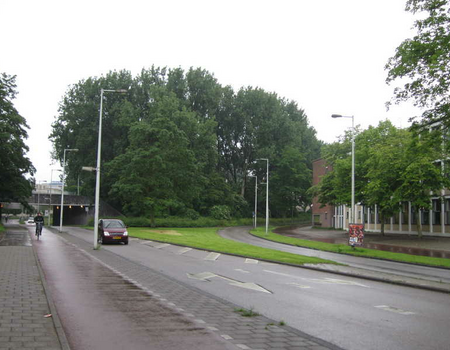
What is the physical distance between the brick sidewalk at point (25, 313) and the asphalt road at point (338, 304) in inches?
143

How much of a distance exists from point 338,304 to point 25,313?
5.86 meters

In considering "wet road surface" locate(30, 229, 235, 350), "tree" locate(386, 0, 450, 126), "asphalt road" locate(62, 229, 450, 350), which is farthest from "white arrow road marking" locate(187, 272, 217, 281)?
"tree" locate(386, 0, 450, 126)

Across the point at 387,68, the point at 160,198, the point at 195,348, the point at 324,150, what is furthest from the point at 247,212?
the point at 195,348

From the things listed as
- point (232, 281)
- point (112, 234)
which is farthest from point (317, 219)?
point (232, 281)

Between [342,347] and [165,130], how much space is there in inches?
2036

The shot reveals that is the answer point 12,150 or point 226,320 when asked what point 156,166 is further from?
point 226,320

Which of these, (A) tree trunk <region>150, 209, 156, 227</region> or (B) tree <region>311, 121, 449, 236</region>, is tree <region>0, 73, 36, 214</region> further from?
(B) tree <region>311, 121, 449, 236</region>

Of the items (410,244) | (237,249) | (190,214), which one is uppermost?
(190,214)

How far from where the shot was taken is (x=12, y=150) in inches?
1622

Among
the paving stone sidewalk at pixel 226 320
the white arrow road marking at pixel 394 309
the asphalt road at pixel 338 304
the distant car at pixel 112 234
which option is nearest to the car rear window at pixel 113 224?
the distant car at pixel 112 234

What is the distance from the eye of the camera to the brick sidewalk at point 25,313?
5.52 metres

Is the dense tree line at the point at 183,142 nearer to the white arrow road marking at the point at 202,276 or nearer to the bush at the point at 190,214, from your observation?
the bush at the point at 190,214

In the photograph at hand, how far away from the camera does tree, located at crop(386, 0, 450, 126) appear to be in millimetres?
18281

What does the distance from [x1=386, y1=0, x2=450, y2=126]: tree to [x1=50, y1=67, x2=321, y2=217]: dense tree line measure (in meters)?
39.3
